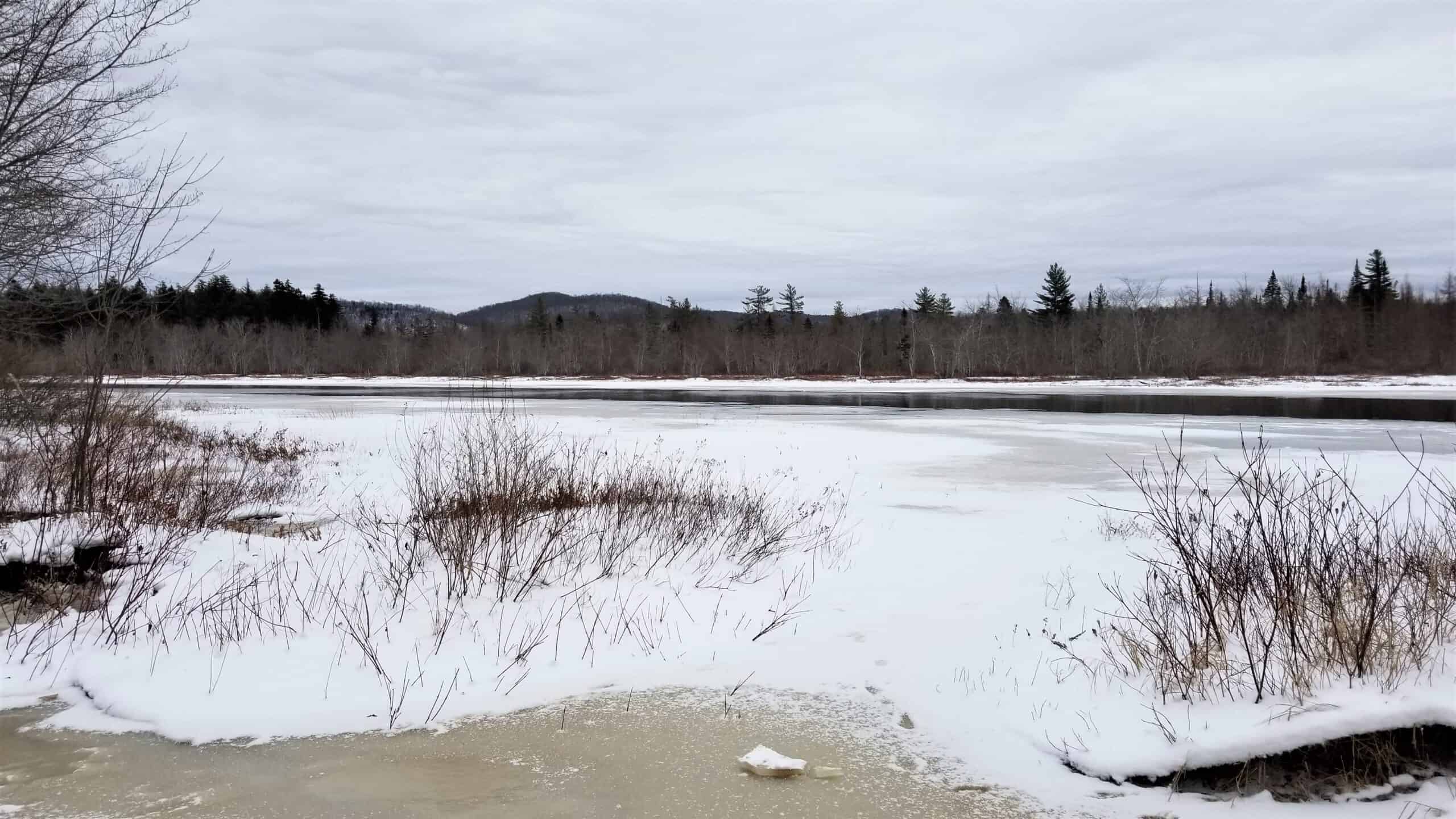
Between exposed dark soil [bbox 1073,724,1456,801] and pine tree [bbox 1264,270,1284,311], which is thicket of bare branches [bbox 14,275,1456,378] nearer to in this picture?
pine tree [bbox 1264,270,1284,311]

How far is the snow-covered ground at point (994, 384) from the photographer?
150ft

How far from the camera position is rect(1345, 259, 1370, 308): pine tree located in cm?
8650

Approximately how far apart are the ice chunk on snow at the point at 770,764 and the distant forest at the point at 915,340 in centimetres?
5804

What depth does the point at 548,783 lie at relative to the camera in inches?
147

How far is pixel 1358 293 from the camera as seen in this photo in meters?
89.2

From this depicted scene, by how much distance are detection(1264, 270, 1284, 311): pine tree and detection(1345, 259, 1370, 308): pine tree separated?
6.88 metres

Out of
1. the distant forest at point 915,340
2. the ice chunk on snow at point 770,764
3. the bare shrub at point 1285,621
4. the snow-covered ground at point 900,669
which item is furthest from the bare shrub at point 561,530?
Result: the distant forest at point 915,340

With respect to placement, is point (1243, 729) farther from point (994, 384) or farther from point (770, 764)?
point (994, 384)

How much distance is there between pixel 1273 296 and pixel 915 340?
5920 centimetres

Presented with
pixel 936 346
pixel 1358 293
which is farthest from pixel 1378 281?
pixel 936 346

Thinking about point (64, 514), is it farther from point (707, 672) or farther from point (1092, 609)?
point (1092, 609)

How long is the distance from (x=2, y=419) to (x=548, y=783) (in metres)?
11.1

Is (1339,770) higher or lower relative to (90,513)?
lower

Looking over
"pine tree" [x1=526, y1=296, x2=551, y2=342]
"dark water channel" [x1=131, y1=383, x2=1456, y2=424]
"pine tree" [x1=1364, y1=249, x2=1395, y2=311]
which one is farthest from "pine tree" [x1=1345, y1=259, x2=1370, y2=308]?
"pine tree" [x1=526, y1=296, x2=551, y2=342]
